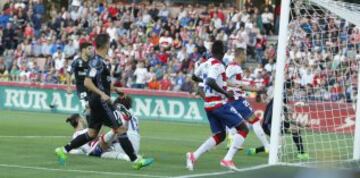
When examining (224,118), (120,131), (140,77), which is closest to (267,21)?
(140,77)

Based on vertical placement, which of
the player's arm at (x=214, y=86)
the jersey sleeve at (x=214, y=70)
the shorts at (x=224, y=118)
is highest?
the jersey sleeve at (x=214, y=70)

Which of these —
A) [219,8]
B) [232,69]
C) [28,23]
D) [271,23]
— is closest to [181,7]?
[219,8]

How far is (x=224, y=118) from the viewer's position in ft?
38.8

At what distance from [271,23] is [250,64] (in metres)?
2.87

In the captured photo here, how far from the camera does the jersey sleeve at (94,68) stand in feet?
38.1

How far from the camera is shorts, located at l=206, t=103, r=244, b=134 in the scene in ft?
38.7

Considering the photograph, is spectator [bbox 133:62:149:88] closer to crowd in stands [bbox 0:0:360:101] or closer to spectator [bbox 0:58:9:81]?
crowd in stands [bbox 0:0:360:101]

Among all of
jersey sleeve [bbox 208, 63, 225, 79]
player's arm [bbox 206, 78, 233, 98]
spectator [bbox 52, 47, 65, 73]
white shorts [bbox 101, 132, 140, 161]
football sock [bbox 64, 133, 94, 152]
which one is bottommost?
spectator [bbox 52, 47, 65, 73]

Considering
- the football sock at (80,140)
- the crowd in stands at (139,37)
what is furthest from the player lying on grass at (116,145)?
the crowd in stands at (139,37)

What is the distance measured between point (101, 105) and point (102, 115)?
15 centimetres

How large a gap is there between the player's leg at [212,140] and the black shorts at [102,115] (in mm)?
1113

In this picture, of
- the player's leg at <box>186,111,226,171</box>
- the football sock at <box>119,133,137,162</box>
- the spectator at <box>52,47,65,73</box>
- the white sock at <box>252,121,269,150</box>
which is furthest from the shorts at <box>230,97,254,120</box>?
the spectator at <box>52,47,65,73</box>

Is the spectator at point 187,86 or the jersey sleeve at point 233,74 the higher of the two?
the jersey sleeve at point 233,74

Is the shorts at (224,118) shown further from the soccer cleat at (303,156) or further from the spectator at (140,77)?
the spectator at (140,77)
